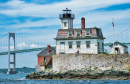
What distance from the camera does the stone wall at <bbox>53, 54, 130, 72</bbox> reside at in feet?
132

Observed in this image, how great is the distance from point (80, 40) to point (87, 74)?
18.1 ft

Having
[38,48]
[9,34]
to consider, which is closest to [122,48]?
[38,48]

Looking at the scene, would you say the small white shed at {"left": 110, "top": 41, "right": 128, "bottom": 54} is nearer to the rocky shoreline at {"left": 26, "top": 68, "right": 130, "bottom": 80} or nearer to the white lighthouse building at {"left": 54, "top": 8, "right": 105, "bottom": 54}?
the white lighthouse building at {"left": 54, "top": 8, "right": 105, "bottom": 54}

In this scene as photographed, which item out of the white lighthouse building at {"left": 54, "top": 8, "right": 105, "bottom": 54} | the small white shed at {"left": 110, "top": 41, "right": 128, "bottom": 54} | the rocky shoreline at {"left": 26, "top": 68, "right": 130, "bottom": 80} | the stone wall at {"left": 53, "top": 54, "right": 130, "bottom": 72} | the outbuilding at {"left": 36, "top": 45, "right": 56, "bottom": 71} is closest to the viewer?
the rocky shoreline at {"left": 26, "top": 68, "right": 130, "bottom": 80}

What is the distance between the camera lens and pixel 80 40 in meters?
44.6

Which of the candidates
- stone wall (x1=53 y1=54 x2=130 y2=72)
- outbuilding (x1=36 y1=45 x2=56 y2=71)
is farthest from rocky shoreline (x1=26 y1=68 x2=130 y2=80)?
outbuilding (x1=36 y1=45 x2=56 y2=71)

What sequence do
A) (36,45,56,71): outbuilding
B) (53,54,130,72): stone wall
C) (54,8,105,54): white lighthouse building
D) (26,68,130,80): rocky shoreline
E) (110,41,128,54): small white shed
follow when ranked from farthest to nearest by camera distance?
(36,45,56,71): outbuilding < (110,41,128,54): small white shed < (54,8,105,54): white lighthouse building < (53,54,130,72): stone wall < (26,68,130,80): rocky shoreline

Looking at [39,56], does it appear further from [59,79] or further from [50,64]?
[59,79]

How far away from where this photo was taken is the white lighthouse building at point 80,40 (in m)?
43.9

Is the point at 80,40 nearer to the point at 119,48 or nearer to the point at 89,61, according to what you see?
the point at 89,61

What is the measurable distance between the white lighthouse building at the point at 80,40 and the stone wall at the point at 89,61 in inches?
86.1

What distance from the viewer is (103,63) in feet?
134

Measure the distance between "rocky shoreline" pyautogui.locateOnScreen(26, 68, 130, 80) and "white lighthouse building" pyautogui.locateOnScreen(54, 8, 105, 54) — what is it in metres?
3.55

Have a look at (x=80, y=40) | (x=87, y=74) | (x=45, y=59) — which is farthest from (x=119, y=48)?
(x=45, y=59)
